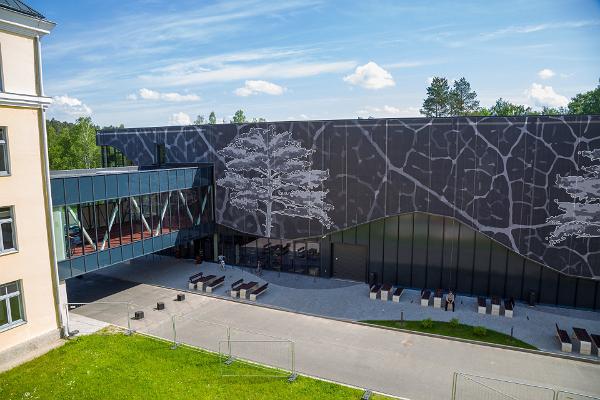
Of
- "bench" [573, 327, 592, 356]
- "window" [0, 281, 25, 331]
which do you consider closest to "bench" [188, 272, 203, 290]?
"window" [0, 281, 25, 331]

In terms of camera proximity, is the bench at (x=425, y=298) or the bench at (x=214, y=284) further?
the bench at (x=214, y=284)

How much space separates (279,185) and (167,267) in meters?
11.0

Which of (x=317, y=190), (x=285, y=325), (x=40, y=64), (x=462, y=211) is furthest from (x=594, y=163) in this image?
(x=40, y=64)

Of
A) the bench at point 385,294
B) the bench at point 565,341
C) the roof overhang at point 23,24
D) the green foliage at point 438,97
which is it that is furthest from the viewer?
the green foliage at point 438,97

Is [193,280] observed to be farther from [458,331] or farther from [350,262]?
[458,331]

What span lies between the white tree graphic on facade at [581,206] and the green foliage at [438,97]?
64.5 meters

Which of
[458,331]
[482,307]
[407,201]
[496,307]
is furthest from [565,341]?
[407,201]

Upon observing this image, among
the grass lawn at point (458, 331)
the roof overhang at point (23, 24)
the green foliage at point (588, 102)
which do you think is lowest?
the grass lawn at point (458, 331)

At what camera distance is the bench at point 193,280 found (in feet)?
88.5

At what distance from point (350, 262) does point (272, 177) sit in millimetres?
8072

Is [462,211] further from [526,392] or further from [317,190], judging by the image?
[526,392]

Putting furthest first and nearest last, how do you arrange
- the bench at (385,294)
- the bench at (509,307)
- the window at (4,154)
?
the bench at (385,294)
the bench at (509,307)
the window at (4,154)

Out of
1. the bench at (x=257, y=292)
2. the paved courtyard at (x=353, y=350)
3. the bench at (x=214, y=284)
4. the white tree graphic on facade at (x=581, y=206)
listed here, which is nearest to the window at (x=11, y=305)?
the paved courtyard at (x=353, y=350)

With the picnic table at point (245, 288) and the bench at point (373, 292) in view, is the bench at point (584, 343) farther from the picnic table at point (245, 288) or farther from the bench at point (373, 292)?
the picnic table at point (245, 288)
